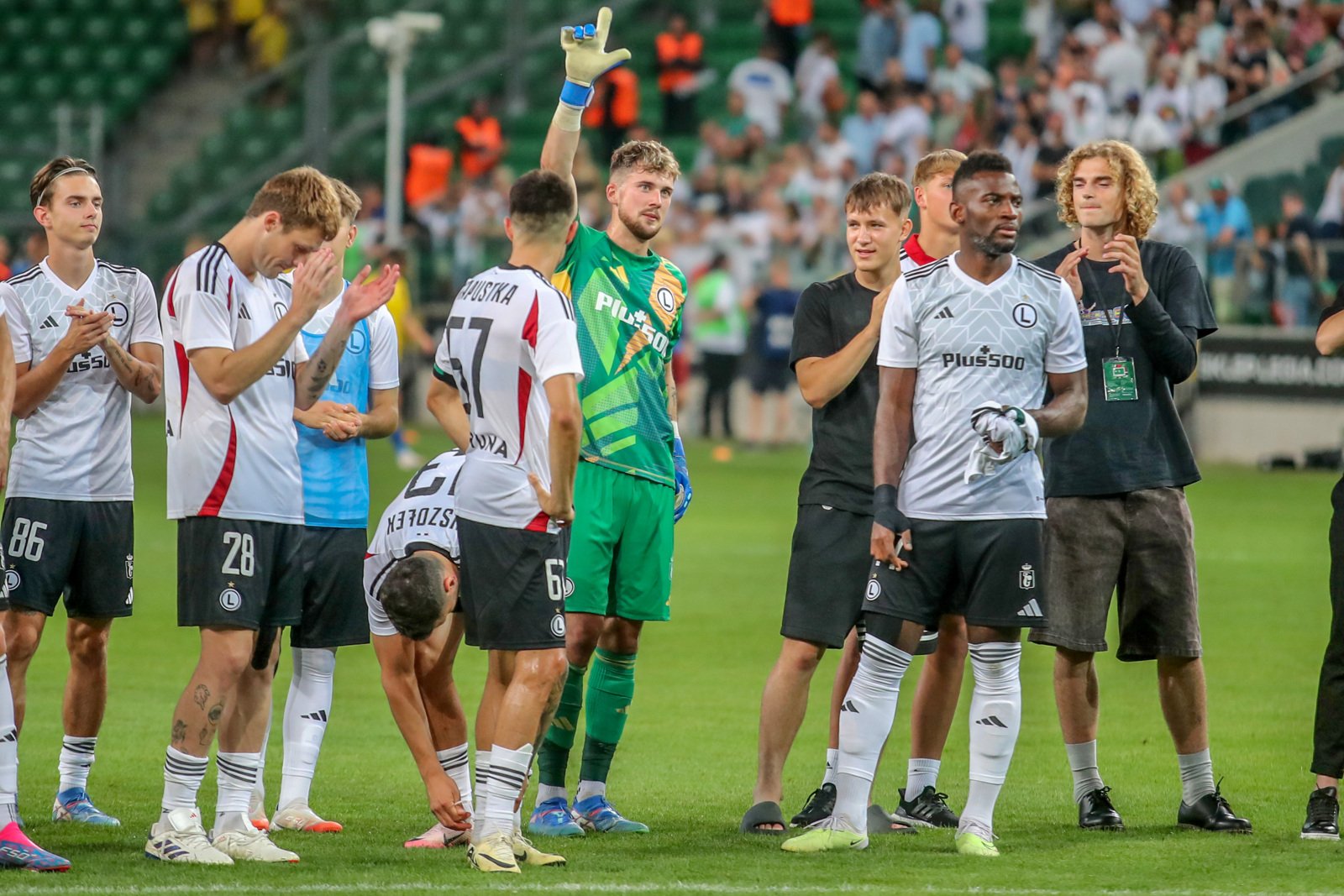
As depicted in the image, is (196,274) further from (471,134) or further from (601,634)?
(471,134)

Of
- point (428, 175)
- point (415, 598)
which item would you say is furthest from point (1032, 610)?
point (428, 175)

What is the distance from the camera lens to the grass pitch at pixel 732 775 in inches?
233

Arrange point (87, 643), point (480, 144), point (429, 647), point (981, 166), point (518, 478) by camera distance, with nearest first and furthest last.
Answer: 1. point (518, 478)
2. point (981, 166)
3. point (429, 647)
4. point (87, 643)
5. point (480, 144)

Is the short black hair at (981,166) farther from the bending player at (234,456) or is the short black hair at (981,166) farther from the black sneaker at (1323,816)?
the black sneaker at (1323,816)

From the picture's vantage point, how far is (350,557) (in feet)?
22.9

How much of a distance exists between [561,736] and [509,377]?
162 centimetres

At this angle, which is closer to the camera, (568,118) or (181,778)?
(181,778)

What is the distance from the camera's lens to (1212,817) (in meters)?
6.89

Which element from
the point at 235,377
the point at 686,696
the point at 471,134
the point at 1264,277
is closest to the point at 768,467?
the point at 1264,277

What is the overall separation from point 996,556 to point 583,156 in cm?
2251

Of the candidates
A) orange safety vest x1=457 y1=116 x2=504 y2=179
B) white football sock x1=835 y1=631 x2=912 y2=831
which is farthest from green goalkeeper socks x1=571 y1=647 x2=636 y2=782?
orange safety vest x1=457 y1=116 x2=504 y2=179

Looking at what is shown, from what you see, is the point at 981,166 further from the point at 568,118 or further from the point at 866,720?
the point at 866,720

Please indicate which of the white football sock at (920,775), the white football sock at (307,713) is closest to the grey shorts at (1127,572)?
the white football sock at (920,775)

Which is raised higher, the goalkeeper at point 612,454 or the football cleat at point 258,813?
the goalkeeper at point 612,454
